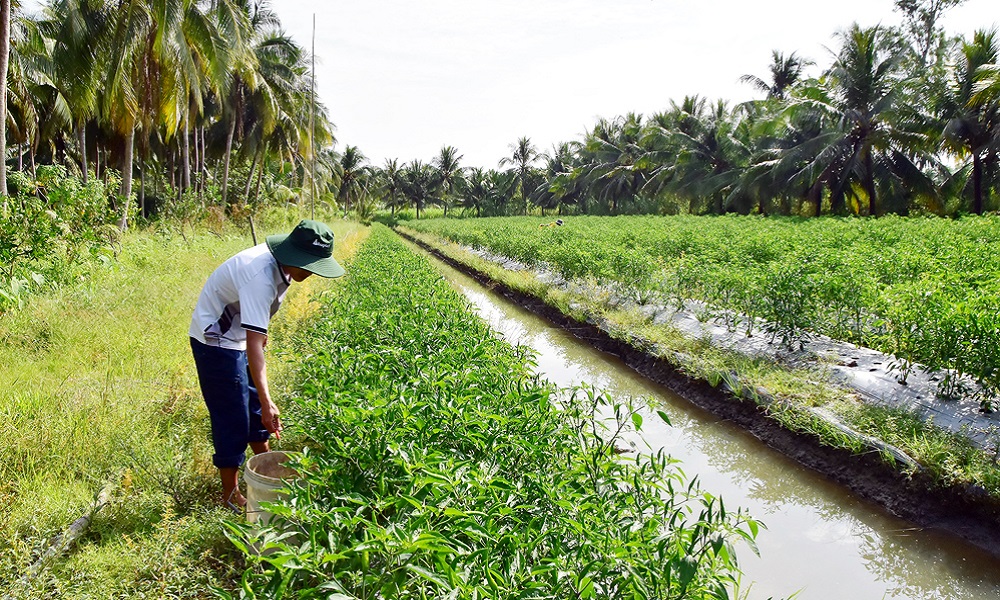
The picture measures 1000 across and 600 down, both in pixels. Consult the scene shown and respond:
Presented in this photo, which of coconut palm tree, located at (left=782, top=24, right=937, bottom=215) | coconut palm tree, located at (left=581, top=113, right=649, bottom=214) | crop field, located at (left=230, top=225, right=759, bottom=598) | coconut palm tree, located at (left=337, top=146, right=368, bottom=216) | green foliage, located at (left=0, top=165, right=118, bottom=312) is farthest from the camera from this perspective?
coconut palm tree, located at (left=337, top=146, right=368, bottom=216)

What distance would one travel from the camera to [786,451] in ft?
16.6

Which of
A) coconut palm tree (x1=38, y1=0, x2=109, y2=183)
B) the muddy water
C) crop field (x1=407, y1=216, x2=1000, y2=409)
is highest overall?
coconut palm tree (x1=38, y1=0, x2=109, y2=183)

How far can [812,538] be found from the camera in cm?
395

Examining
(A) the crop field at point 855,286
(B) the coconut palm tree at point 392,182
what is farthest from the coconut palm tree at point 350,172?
(A) the crop field at point 855,286

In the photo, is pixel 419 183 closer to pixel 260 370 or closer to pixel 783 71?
pixel 783 71

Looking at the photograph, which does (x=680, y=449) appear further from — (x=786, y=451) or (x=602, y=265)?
(x=602, y=265)

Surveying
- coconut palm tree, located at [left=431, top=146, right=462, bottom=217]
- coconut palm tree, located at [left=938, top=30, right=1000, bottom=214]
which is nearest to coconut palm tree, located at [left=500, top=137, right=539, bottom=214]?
coconut palm tree, located at [left=431, top=146, right=462, bottom=217]

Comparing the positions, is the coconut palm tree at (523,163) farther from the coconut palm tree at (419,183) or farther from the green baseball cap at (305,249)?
the green baseball cap at (305,249)

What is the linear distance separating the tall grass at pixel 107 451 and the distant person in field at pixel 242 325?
40 cm

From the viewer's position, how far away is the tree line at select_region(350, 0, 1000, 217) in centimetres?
2222

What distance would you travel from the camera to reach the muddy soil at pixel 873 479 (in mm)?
3762

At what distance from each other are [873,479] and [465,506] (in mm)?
3749

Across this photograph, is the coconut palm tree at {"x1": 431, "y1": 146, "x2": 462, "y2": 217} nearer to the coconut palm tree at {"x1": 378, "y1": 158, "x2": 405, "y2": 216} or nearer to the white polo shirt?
the coconut palm tree at {"x1": 378, "y1": 158, "x2": 405, "y2": 216}

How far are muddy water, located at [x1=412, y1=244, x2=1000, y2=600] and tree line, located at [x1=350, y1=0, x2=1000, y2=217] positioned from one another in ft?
60.2
